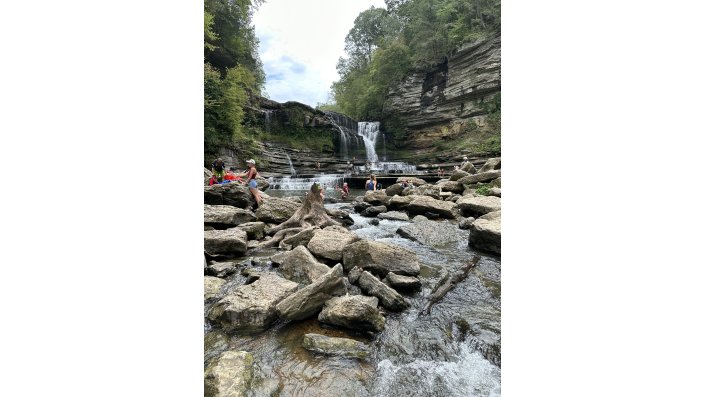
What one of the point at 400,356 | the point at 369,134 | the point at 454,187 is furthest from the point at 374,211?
the point at 369,134

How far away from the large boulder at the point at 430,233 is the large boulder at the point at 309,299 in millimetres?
2253

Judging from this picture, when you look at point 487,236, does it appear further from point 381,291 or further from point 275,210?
point 275,210

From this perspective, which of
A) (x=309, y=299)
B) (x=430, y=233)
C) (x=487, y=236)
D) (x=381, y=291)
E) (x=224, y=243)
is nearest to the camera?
(x=309, y=299)

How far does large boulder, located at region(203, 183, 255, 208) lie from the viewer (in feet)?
16.7

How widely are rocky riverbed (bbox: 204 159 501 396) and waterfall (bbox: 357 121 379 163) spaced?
18063mm

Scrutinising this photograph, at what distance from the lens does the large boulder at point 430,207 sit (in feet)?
18.9

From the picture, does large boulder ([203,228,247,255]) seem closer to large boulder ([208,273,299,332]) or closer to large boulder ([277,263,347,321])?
large boulder ([208,273,299,332])

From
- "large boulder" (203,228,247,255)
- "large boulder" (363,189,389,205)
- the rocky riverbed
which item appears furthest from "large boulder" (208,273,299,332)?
"large boulder" (363,189,389,205)

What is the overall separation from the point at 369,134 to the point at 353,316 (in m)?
21.4

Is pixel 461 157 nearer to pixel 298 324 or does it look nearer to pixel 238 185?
pixel 238 185

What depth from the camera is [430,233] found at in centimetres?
427

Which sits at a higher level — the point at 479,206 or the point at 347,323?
the point at 479,206

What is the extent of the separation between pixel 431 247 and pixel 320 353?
2629 millimetres

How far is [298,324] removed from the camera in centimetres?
187
